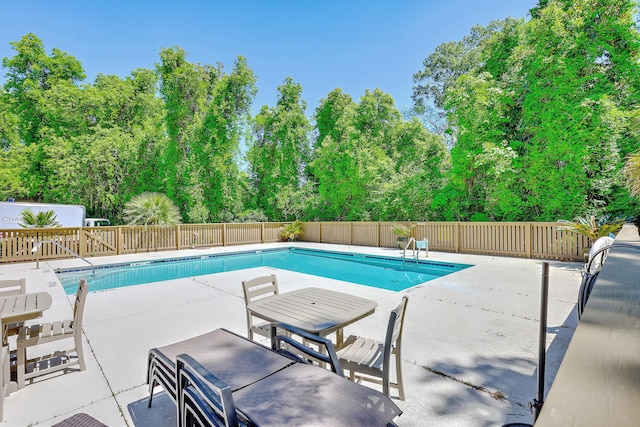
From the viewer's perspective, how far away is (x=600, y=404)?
19.8 inches

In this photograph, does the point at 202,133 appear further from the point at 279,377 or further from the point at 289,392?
the point at 289,392

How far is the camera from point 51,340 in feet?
8.20

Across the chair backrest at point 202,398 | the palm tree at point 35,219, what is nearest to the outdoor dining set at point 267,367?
the chair backrest at point 202,398

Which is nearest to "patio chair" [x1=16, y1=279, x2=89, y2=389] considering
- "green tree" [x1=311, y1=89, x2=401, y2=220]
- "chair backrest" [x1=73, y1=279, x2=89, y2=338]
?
"chair backrest" [x1=73, y1=279, x2=89, y2=338]

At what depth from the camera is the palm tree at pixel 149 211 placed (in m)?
10.8

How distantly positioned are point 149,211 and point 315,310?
411 inches

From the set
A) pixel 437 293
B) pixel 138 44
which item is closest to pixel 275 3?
pixel 138 44

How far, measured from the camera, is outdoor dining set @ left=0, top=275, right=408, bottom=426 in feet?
4.00

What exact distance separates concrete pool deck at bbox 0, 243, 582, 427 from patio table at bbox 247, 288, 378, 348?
0.68 m

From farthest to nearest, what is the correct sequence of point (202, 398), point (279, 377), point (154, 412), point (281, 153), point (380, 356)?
1. point (281, 153)
2. point (380, 356)
3. point (154, 412)
4. point (279, 377)
5. point (202, 398)

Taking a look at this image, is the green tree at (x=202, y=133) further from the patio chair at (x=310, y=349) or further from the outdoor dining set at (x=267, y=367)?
the patio chair at (x=310, y=349)

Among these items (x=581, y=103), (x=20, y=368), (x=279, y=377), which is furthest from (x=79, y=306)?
(x=581, y=103)

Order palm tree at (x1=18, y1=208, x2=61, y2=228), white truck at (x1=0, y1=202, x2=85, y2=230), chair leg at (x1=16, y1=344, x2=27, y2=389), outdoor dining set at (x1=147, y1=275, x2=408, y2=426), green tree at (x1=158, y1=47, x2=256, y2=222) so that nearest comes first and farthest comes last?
outdoor dining set at (x1=147, y1=275, x2=408, y2=426) < chair leg at (x1=16, y1=344, x2=27, y2=389) < palm tree at (x1=18, y1=208, x2=61, y2=228) < white truck at (x1=0, y1=202, x2=85, y2=230) < green tree at (x1=158, y1=47, x2=256, y2=222)

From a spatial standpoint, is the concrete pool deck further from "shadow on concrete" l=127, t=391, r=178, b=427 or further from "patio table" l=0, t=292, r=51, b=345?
"patio table" l=0, t=292, r=51, b=345
